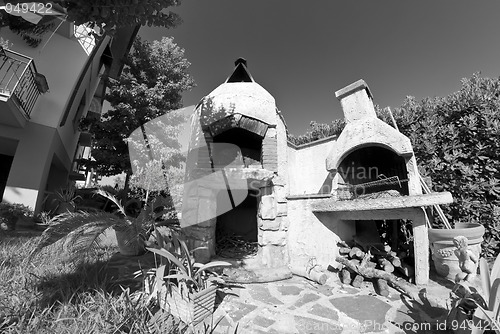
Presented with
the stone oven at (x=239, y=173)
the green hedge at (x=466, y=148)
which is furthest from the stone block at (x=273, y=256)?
the green hedge at (x=466, y=148)

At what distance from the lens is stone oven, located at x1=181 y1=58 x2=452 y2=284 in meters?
4.15

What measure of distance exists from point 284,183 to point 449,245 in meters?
3.14

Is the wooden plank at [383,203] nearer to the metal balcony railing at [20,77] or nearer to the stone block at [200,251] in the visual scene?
the stone block at [200,251]

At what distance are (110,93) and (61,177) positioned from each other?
536cm

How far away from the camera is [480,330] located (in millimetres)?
1882

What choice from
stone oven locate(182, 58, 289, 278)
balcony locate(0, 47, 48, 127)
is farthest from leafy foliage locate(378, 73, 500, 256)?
balcony locate(0, 47, 48, 127)

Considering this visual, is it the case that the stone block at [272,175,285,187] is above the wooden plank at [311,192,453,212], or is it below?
above

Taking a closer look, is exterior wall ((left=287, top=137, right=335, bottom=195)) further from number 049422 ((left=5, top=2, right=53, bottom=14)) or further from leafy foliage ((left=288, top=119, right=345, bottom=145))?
number 049422 ((left=5, top=2, right=53, bottom=14))

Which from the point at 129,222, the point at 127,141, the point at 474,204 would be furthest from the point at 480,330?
the point at 127,141

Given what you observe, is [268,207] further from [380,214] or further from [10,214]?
[10,214]

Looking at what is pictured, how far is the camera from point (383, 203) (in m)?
3.76

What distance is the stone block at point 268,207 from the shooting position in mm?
4578

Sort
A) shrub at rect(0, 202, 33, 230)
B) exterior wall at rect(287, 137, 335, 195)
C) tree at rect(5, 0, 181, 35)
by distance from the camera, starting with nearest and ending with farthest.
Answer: tree at rect(5, 0, 181, 35), shrub at rect(0, 202, 33, 230), exterior wall at rect(287, 137, 335, 195)

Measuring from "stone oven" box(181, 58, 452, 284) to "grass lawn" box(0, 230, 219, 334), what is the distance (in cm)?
176
